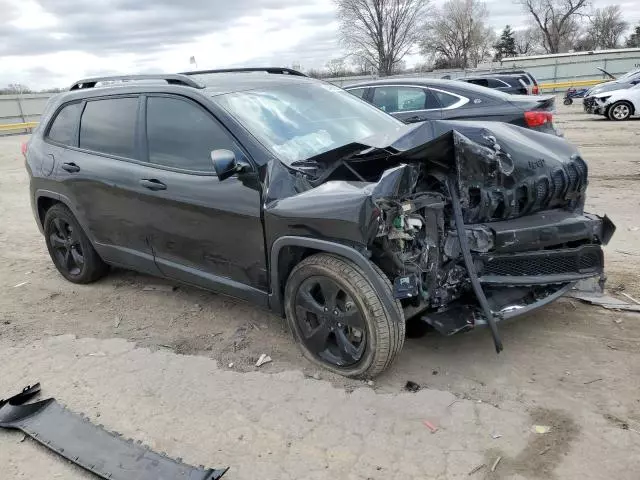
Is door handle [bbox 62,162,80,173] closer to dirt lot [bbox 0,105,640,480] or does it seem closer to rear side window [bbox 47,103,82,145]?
rear side window [bbox 47,103,82,145]

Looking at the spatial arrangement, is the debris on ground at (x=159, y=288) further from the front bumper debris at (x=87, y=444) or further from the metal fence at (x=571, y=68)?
the metal fence at (x=571, y=68)

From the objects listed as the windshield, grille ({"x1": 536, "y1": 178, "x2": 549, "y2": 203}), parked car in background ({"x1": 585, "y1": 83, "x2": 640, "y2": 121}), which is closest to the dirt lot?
grille ({"x1": 536, "y1": 178, "x2": 549, "y2": 203})

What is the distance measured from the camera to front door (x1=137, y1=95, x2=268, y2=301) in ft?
12.1

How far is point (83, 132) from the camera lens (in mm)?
4918

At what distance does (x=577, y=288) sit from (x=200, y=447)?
2.64m

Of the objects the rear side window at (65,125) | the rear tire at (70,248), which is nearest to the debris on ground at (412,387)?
the rear tire at (70,248)

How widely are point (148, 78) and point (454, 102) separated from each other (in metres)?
5.51

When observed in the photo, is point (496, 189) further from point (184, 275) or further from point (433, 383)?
point (184, 275)

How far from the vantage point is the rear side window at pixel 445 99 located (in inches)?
343

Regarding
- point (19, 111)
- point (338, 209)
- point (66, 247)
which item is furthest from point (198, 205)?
point (19, 111)

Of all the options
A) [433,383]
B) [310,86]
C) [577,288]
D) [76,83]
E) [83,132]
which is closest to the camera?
[433,383]

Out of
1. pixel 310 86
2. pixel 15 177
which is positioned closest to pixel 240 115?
pixel 310 86

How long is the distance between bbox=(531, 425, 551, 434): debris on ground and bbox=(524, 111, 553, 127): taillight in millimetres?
5956

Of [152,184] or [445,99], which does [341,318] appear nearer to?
[152,184]
